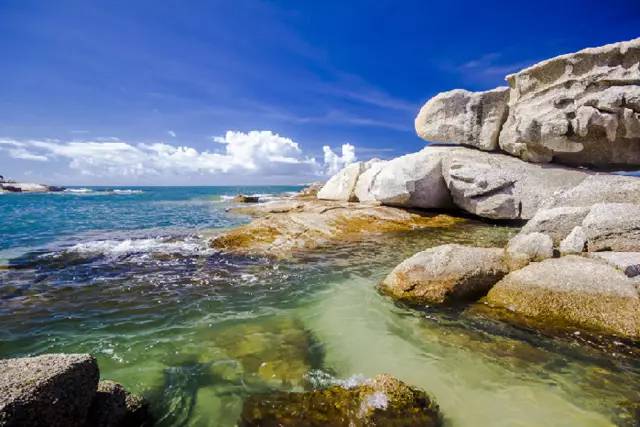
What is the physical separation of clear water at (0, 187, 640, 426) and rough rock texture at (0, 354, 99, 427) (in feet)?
4.01

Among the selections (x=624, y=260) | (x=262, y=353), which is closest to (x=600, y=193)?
(x=624, y=260)

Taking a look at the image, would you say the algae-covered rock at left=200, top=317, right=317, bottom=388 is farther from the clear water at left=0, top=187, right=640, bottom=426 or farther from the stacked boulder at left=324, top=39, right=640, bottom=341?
the stacked boulder at left=324, top=39, right=640, bottom=341

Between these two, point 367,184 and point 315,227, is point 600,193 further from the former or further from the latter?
point 367,184

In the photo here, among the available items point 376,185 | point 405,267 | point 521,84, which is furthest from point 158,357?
point 521,84

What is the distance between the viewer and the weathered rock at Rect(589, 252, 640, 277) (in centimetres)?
645

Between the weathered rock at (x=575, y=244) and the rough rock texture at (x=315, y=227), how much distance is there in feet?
27.5

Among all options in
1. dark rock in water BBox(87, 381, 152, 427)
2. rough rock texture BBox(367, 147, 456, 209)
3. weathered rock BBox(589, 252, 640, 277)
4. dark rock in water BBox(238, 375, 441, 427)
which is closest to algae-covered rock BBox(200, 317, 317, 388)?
dark rock in water BBox(238, 375, 441, 427)

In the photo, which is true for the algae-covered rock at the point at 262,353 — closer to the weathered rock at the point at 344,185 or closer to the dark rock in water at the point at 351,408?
the dark rock in water at the point at 351,408

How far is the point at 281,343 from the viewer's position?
19.6 ft

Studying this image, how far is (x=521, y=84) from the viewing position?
20312 millimetres

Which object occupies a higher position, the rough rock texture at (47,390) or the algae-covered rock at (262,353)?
the rough rock texture at (47,390)

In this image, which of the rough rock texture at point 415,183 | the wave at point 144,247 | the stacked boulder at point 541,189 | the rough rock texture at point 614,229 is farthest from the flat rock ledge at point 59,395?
the rough rock texture at point 415,183

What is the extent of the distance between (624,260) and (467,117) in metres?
17.1

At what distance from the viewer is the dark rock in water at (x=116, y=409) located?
344cm
